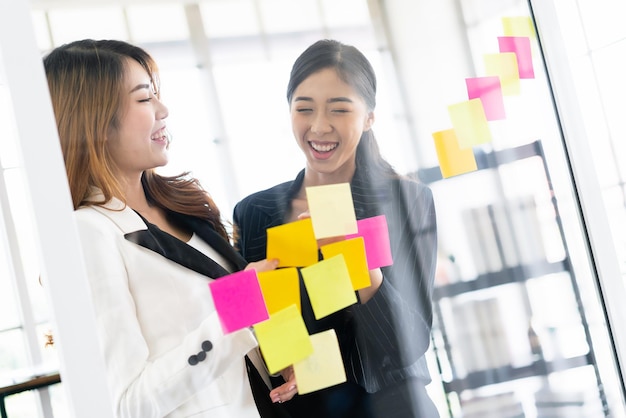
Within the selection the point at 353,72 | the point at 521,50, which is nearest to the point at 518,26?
the point at 521,50

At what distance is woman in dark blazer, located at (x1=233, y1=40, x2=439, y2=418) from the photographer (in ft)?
4.44

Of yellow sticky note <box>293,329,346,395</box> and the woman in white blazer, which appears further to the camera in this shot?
yellow sticky note <box>293,329,346,395</box>

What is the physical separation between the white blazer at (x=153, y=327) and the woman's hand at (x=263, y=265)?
10 centimetres

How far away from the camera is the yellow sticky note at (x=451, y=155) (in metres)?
1.58

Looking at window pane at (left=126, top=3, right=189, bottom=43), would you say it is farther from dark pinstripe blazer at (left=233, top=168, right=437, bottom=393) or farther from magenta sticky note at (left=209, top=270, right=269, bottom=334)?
magenta sticky note at (left=209, top=270, right=269, bottom=334)

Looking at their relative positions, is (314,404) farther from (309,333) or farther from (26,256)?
(26,256)

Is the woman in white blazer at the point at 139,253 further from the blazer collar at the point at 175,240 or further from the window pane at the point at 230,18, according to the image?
the window pane at the point at 230,18

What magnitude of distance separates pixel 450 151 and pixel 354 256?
0.39 meters

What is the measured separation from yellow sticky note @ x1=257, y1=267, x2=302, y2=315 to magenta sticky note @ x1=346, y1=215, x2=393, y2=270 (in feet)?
0.53

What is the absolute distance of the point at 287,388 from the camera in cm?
132

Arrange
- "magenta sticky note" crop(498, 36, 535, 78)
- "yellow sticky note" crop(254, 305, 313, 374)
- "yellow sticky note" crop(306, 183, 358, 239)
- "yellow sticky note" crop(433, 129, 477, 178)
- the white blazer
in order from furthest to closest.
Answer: "magenta sticky note" crop(498, 36, 535, 78), "yellow sticky note" crop(433, 129, 477, 178), "yellow sticky note" crop(306, 183, 358, 239), "yellow sticky note" crop(254, 305, 313, 374), the white blazer

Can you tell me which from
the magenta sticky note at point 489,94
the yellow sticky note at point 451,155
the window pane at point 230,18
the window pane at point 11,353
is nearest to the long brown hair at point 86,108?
the window pane at point 230,18

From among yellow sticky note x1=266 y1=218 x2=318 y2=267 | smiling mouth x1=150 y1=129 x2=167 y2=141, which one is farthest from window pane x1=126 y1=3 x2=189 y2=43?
yellow sticky note x1=266 y1=218 x2=318 y2=267

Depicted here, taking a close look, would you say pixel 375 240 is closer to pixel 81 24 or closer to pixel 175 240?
pixel 175 240
